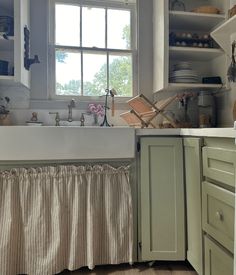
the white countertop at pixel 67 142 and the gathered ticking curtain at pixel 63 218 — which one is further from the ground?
the white countertop at pixel 67 142

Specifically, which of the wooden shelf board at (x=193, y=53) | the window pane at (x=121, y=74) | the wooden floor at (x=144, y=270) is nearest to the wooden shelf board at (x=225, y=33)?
the wooden shelf board at (x=193, y=53)

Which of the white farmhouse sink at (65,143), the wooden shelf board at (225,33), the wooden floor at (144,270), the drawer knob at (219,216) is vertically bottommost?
the wooden floor at (144,270)

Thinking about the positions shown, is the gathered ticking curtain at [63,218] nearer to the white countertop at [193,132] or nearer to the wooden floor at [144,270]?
the wooden floor at [144,270]

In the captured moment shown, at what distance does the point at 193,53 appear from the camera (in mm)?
2113

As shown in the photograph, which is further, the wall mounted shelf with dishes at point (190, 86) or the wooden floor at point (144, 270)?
the wall mounted shelf with dishes at point (190, 86)

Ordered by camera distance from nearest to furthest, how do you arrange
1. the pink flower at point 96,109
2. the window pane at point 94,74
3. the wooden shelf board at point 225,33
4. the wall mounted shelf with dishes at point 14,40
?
the wooden shelf board at point 225,33, the wall mounted shelf with dishes at point 14,40, the pink flower at point 96,109, the window pane at point 94,74

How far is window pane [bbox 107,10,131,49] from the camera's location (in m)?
2.27

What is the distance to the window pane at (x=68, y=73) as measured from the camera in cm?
217

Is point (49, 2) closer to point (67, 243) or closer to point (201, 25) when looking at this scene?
point (201, 25)

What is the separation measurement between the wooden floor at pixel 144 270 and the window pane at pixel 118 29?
1.68 meters

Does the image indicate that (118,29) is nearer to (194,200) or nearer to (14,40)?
(14,40)

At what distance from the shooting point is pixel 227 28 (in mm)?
1620

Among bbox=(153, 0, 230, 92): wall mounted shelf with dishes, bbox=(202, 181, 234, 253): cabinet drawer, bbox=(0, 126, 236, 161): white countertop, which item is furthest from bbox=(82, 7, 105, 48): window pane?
bbox=(202, 181, 234, 253): cabinet drawer

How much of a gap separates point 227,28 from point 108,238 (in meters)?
1.45
